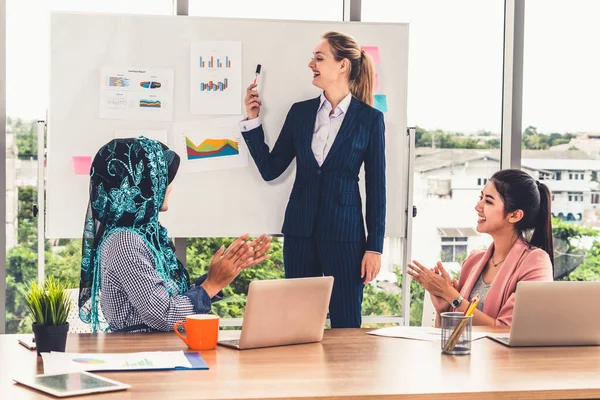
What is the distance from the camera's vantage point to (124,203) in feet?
7.58

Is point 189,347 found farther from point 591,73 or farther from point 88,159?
point 591,73

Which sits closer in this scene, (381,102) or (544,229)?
(544,229)

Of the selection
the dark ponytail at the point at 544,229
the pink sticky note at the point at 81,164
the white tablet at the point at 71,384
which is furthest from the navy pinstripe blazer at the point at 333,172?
the white tablet at the point at 71,384

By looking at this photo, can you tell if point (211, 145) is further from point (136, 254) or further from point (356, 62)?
point (136, 254)

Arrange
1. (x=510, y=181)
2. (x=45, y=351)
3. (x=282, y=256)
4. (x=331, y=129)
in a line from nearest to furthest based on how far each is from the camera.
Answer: (x=45, y=351) < (x=510, y=181) < (x=331, y=129) < (x=282, y=256)

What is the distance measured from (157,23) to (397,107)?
47.5 inches

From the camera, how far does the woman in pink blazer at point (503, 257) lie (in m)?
2.59

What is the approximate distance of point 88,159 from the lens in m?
3.67

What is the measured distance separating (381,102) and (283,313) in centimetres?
203

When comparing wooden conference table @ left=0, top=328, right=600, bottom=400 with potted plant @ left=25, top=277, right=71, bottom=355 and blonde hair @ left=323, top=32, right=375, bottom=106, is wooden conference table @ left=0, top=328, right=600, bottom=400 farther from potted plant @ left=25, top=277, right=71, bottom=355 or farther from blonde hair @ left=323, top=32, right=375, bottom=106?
blonde hair @ left=323, top=32, right=375, bottom=106

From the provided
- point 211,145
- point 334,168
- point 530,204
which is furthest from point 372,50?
point 530,204

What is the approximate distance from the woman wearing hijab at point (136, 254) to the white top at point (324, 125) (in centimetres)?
122

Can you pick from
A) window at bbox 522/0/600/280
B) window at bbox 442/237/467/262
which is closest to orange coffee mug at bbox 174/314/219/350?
window at bbox 442/237/467/262

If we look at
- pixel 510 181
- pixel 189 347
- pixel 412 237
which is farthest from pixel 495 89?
pixel 189 347
